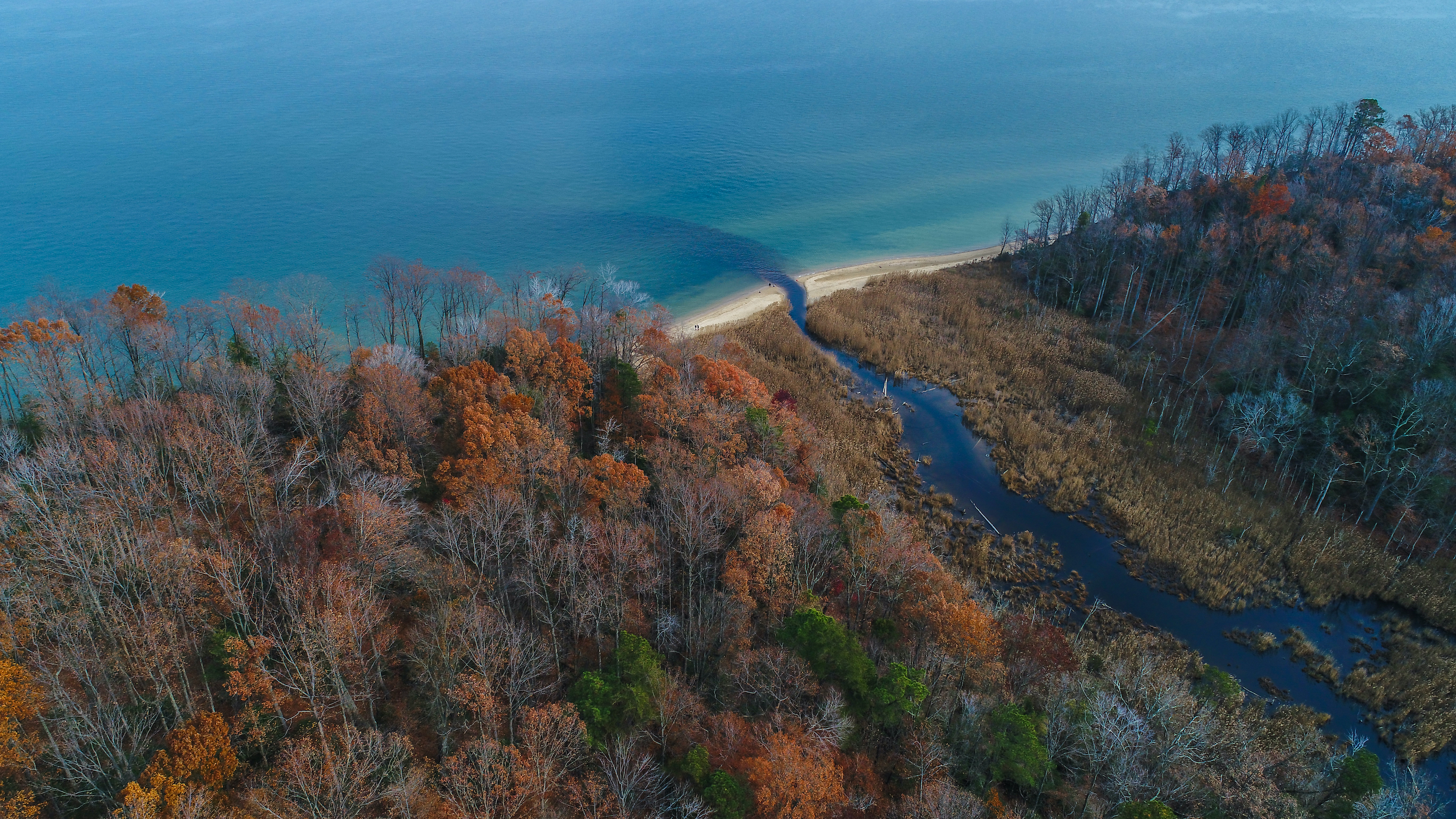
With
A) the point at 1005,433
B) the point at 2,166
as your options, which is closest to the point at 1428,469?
the point at 1005,433

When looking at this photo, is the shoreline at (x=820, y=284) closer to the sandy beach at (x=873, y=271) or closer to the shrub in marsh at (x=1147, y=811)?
the sandy beach at (x=873, y=271)

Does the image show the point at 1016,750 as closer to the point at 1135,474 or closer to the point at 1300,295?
the point at 1135,474

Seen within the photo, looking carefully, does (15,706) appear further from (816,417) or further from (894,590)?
(816,417)

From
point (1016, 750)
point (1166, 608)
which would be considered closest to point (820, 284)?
point (1166, 608)

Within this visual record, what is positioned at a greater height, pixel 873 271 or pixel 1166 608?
pixel 873 271

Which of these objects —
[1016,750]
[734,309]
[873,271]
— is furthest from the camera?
[873,271]

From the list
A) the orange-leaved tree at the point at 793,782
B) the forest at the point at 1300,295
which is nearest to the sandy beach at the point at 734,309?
the forest at the point at 1300,295
